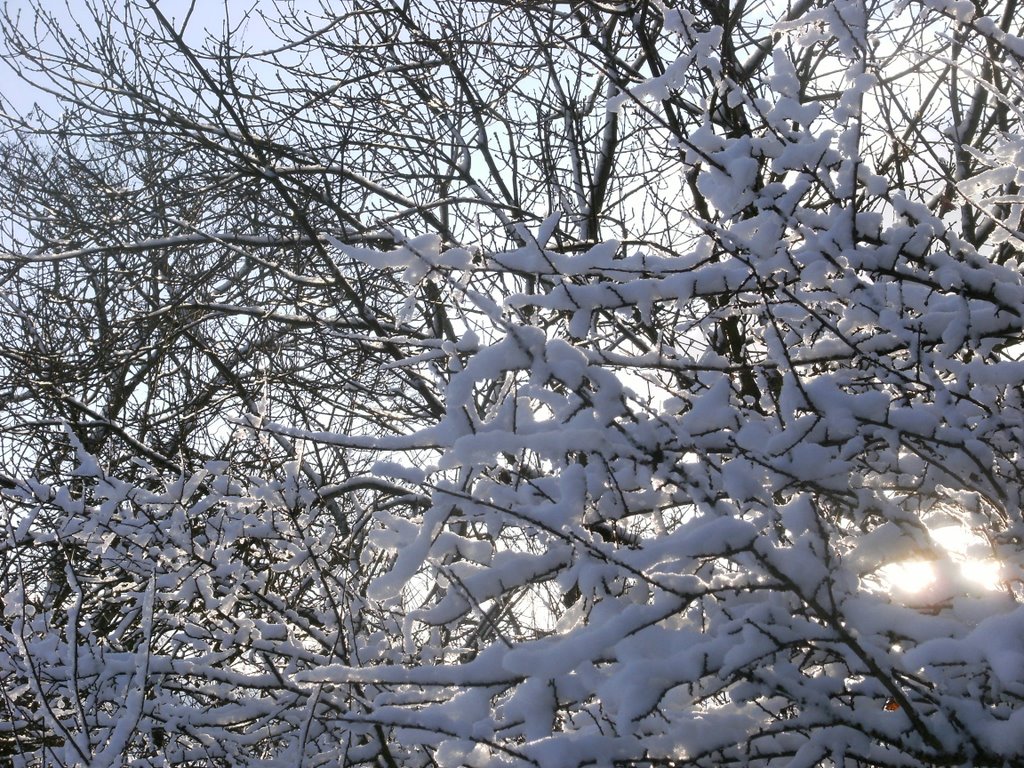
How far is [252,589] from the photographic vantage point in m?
2.98

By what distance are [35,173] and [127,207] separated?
7.41 feet

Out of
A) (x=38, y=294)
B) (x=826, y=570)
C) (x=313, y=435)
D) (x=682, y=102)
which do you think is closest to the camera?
(x=826, y=570)

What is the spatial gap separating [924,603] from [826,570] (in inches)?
10.3

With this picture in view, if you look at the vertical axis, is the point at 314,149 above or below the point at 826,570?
above

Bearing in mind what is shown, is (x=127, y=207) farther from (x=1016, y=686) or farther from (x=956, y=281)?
(x=1016, y=686)

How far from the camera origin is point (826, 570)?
132 cm

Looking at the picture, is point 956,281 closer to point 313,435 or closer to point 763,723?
point 763,723

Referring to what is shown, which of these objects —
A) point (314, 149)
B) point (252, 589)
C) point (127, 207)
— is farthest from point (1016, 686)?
point (127, 207)

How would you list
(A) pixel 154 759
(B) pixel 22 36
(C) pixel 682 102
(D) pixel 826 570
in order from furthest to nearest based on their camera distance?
(B) pixel 22 36 → (C) pixel 682 102 → (A) pixel 154 759 → (D) pixel 826 570

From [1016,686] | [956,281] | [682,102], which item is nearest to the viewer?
[1016,686]

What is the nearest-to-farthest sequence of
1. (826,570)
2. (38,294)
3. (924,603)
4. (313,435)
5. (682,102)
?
(826,570), (924,603), (313,435), (682,102), (38,294)

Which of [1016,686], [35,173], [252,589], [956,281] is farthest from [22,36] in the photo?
[1016,686]

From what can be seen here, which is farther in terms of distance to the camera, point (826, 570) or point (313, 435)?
point (313, 435)

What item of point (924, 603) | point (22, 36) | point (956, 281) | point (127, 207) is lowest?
point (924, 603)
